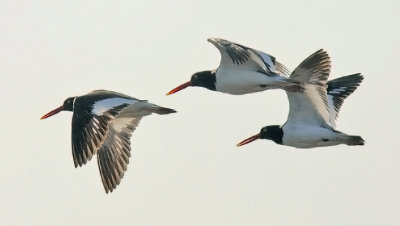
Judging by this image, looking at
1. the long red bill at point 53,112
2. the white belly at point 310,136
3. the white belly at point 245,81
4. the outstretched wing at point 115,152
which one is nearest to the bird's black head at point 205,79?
the white belly at point 245,81

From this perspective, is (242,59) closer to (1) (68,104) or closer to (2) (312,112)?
(2) (312,112)

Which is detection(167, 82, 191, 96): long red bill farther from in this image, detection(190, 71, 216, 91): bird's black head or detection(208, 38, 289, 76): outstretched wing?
detection(208, 38, 289, 76): outstretched wing

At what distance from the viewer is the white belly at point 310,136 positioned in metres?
28.1

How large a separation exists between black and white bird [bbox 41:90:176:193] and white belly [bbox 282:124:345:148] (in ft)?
6.97

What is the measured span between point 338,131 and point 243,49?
2.15 metres

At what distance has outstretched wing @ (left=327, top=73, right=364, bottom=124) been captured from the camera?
96.6 feet

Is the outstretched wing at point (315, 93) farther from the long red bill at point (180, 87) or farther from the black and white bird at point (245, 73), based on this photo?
the long red bill at point (180, 87)

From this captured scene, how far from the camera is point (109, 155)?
28.3m

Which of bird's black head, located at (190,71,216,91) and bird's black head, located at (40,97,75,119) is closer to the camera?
bird's black head, located at (190,71,216,91)

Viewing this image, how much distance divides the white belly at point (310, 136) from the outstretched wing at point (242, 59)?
1003mm

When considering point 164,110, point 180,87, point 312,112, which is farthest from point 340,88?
point 164,110

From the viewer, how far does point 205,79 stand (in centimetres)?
2902

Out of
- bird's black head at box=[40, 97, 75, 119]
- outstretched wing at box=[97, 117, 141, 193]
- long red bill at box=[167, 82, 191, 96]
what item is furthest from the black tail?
bird's black head at box=[40, 97, 75, 119]

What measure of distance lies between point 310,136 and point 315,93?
0.72 metres
